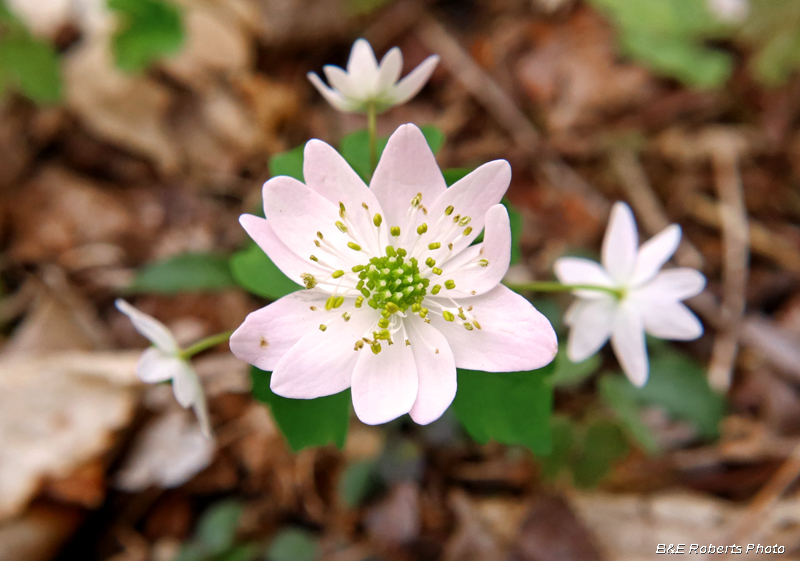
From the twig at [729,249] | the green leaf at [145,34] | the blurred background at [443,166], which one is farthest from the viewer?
the green leaf at [145,34]

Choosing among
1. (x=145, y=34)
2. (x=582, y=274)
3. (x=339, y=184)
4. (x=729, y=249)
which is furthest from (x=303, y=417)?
(x=729, y=249)

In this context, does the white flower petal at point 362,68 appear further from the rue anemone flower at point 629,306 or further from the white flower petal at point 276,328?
the rue anemone flower at point 629,306

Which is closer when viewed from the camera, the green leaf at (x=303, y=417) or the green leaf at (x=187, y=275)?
the green leaf at (x=303, y=417)

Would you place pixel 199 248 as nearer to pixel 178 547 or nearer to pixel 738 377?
pixel 178 547

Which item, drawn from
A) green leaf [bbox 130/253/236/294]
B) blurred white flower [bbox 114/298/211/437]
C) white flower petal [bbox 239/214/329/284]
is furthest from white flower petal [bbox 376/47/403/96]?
green leaf [bbox 130/253/236/294]

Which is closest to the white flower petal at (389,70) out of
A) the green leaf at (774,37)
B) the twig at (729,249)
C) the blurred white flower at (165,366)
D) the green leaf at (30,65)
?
the blurred white flower at (165,366)

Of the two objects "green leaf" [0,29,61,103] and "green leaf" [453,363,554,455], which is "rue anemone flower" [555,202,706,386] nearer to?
"green leaf" [453,363,554,455]

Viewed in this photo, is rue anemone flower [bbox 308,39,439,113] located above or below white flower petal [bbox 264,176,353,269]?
above
